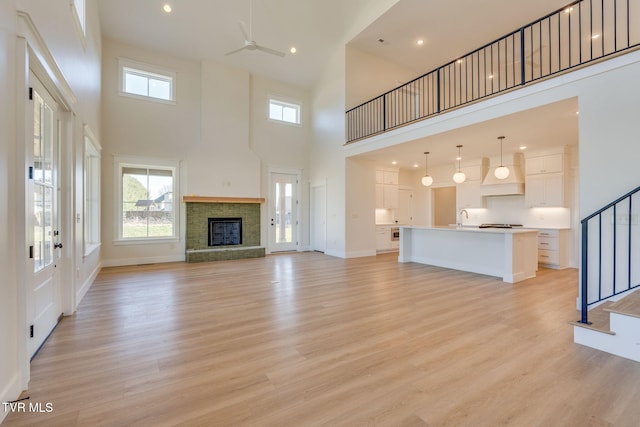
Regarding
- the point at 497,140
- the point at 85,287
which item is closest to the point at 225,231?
the point at 85,287

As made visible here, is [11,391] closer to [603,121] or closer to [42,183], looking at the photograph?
[42,183]

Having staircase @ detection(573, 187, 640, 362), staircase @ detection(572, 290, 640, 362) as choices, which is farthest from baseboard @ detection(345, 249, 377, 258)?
staircase @ detection(572, 290, 640, 362)

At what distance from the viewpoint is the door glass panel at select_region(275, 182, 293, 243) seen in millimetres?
8859

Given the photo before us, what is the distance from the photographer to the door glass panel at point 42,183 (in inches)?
101

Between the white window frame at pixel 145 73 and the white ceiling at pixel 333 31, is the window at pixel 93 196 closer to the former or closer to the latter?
the white window frame at pixel 145 73

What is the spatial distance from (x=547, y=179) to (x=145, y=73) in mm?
9973

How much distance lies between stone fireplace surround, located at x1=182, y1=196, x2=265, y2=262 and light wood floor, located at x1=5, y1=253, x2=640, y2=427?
3005 mm

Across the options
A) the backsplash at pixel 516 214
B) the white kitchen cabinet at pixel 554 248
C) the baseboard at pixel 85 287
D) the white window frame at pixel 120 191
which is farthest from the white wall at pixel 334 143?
the baseboard at pixel 85 287

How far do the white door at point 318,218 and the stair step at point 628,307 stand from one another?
257 inches

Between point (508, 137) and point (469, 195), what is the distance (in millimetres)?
2804

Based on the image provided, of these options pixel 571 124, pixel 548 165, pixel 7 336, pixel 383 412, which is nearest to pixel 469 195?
pixel 548 165

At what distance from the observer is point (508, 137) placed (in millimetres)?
5707

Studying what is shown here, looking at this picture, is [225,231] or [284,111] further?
[284,111]

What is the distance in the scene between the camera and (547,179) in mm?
6766
